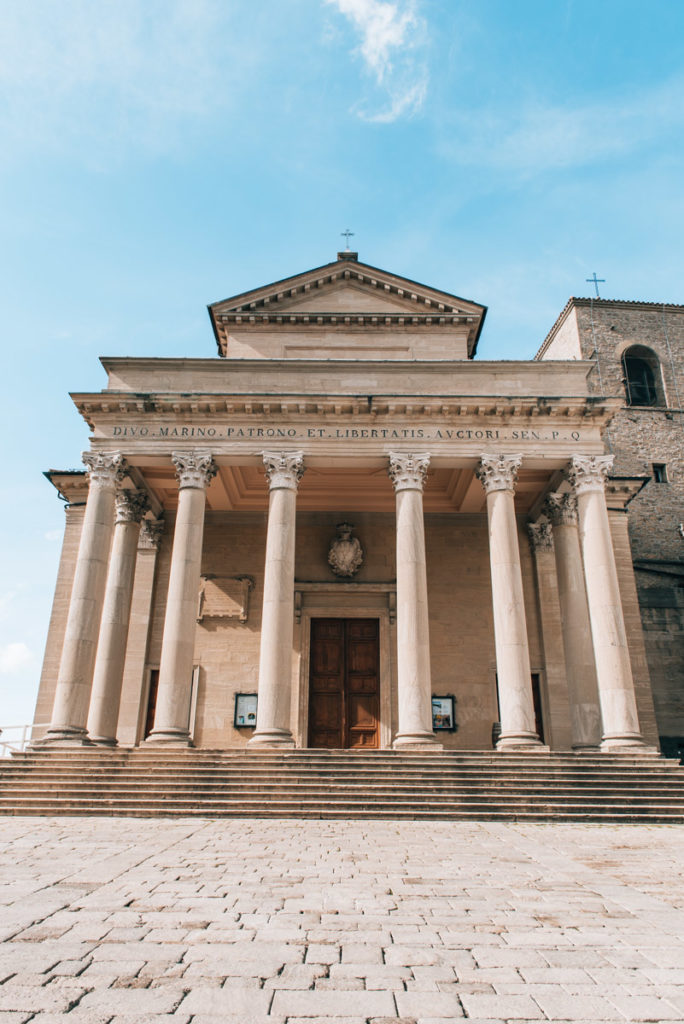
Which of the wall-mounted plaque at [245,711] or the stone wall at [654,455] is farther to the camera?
the stone wall at [654,455]

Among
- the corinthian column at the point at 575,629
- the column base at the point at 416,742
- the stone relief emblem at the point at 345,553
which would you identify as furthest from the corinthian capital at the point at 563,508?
the column base at the point at 416,742

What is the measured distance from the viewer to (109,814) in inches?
553

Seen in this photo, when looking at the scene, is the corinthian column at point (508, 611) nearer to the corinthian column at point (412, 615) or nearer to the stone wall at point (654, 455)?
the corinthian column at point (412, 615)

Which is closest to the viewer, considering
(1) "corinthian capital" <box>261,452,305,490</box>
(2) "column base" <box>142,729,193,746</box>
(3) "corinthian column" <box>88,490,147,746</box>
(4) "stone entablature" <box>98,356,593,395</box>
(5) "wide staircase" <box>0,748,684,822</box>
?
(5) "wide staircase" <box>0,748,684,822</box>

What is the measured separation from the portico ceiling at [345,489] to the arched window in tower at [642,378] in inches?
533

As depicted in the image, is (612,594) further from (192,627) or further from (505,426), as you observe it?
(192,627)

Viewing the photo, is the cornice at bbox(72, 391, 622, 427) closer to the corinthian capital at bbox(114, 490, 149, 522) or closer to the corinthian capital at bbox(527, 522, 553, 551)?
the corinthian capital at bbox(114, 490, 149, 522)

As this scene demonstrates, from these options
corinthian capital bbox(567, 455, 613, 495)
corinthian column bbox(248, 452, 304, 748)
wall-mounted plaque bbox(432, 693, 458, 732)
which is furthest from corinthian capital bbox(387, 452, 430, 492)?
wall-mounted plaque bbox(432, 693, 458, 732)

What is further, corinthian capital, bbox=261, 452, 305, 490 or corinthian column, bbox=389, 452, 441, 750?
corinthian capital, bbox=261, 452, 305, 490

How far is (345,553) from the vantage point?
80.8 feet

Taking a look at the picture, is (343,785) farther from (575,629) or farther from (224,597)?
(224,597)

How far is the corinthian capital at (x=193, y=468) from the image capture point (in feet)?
66.2

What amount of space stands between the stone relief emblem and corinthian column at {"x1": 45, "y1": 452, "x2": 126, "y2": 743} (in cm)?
755

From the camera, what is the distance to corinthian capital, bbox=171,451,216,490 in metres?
20.2
